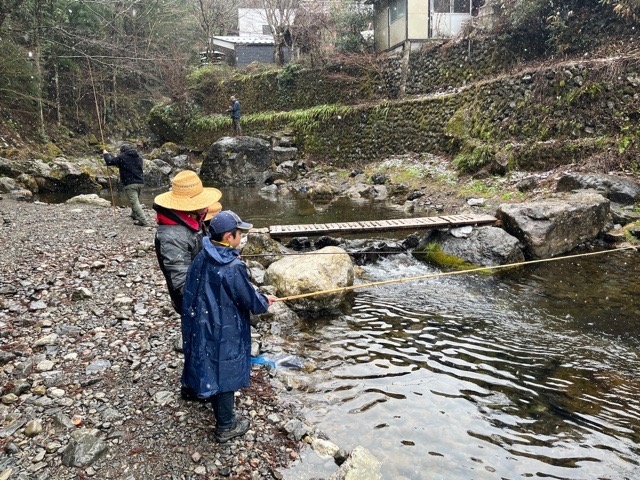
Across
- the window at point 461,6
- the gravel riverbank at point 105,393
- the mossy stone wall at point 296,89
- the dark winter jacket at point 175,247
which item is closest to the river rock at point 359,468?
the gravel riverbank at point 105,393

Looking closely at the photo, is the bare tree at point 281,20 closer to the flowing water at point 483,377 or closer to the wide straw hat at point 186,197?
the flowing water at point 483,377

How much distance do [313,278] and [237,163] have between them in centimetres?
1664

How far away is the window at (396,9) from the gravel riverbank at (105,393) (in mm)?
21337

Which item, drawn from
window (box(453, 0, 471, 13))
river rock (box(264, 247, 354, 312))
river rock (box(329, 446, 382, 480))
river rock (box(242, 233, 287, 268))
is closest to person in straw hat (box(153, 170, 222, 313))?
river rock (box(329, 446, 382, 480))

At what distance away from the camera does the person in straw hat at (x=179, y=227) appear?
11.7 feet

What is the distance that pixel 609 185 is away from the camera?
1057 cm

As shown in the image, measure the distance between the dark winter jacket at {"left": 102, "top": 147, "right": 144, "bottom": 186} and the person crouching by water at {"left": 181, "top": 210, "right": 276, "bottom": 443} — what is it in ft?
26.5

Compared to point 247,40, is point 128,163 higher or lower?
lower

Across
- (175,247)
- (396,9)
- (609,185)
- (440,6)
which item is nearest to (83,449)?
(175,247)

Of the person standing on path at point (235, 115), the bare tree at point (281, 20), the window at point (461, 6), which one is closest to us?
the window at point (461, 6)

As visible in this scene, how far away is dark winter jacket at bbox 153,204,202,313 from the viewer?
3.56m

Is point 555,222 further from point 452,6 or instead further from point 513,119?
point 452,6

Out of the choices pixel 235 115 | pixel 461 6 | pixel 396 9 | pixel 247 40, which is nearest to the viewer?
pixel 461 6

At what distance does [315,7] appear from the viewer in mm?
28250
